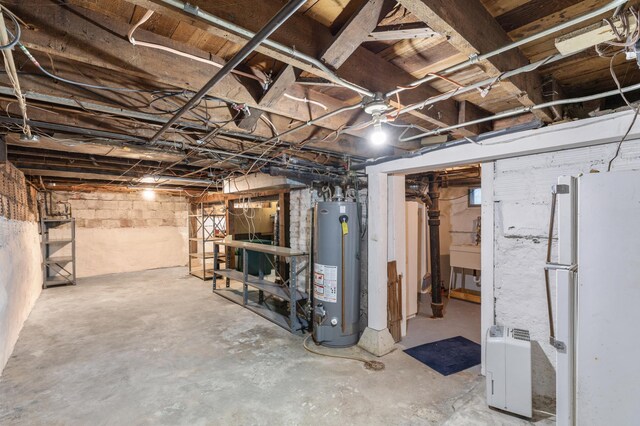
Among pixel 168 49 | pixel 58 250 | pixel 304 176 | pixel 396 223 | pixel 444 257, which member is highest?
pixel 168 49

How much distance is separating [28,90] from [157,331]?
309cm

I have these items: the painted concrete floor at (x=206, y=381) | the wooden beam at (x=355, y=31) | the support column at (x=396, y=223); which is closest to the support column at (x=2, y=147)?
the painted concrete floor at (x=206, y=381)

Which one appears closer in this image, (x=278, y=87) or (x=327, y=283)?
(x=278, y=87)

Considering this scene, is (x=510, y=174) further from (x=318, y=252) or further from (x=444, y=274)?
(x=444, y=274)

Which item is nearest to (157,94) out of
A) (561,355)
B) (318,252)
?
(318,252)

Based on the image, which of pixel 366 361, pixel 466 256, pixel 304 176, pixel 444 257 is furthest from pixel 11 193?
pixel 444 257

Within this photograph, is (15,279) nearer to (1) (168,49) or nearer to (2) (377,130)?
(1) (168,49)

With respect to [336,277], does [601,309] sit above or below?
above

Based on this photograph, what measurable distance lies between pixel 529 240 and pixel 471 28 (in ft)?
6.26

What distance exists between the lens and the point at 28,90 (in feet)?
4.92

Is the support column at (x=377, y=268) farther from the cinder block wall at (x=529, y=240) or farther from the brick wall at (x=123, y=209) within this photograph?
the brick wall at (x=123, y=209)

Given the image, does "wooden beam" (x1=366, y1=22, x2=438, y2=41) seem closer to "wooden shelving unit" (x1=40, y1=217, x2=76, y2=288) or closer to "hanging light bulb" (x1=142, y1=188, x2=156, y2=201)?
"hanging light bulb" (x1=142, y1=188, x2=156, y2=201)

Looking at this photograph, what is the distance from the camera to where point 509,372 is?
6.94ft

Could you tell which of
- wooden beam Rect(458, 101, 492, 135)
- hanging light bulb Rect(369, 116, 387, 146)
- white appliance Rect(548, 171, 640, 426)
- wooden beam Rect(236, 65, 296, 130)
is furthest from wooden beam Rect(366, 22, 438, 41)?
wooden beam Rect(458, 101, 492, 135)
